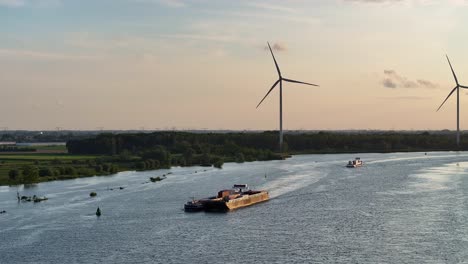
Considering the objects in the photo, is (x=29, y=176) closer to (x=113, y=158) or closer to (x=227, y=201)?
(x=227, y=201)

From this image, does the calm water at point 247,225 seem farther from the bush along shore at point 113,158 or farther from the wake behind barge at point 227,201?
the bush along shore at point 113,158

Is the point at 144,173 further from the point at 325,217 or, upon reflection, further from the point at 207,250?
the point at 207,250

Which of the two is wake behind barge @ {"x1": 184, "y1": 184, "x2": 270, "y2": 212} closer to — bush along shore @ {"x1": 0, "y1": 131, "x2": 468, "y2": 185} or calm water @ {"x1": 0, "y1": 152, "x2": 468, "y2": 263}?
calm water @ {"x1": 0, "y1": 152, "x2": 468, "y2": 263}

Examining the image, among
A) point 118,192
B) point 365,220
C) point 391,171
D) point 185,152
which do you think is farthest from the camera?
point 185,152

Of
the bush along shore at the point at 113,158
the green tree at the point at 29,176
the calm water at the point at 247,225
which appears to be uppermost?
the bush along shore at the point at 113,158

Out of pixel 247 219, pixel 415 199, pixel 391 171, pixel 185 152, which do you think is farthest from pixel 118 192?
pixel 185 152

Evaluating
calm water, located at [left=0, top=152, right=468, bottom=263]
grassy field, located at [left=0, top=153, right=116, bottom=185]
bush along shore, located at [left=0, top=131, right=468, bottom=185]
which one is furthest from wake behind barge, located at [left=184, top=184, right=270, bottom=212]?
grassy field, located at [left=0, top=153, right=116, bottom=185]

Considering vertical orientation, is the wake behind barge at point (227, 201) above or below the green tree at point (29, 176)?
below

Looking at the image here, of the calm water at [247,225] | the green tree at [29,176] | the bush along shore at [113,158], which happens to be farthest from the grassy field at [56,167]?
the calm water at [247,225]
